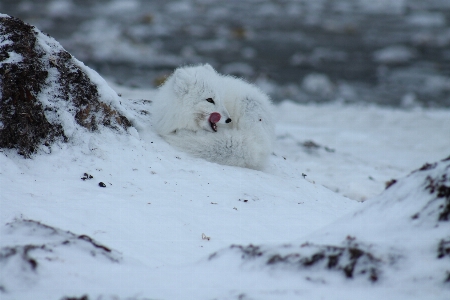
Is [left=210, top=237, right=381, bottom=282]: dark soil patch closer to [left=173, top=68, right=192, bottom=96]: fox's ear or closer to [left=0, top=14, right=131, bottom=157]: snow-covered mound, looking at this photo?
[left=0, top=14, right=131, bottom=157]: snow-covered mound

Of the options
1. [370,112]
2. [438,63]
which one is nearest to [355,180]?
[370,112]

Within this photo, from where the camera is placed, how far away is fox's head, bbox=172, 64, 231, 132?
5125mm

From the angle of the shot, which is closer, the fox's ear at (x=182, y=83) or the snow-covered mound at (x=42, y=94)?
the snow-covered mound at (x=42, y=94)

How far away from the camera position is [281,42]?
57.0 ft

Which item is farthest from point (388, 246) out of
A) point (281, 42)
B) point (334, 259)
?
point (281, 42)

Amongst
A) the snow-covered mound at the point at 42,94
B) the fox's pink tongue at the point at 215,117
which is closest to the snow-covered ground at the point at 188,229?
the snow-covered mound at the point at 42,94

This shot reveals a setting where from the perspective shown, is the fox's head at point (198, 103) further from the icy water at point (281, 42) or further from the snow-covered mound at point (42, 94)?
the icy water at point (281, 42)

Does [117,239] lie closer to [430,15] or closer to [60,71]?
[60,71]

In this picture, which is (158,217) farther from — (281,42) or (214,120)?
(281,42)

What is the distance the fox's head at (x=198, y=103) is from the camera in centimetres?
512

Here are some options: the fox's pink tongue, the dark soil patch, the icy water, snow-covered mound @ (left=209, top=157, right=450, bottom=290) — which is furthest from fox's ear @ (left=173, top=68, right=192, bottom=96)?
the icy water

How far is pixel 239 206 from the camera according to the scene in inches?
160

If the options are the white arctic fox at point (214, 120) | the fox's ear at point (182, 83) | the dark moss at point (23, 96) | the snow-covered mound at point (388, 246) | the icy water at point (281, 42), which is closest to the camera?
the snow-covered mound at point (388, 246)

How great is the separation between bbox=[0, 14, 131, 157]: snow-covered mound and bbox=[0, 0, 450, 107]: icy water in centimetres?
815
